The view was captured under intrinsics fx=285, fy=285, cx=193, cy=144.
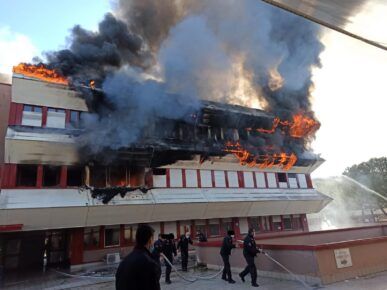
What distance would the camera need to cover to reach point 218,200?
22.2 metres

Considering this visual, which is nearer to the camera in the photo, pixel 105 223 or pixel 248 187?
pixel 105 223

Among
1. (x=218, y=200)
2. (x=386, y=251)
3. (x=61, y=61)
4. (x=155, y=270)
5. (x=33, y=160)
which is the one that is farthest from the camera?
(x=218, y=200)

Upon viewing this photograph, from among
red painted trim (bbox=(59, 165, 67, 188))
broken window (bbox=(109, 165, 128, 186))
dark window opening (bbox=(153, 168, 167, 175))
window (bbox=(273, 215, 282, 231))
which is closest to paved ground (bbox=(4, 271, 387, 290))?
red painted trim (bbox=(59, 165, 67, 188))

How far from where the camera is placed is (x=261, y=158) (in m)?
25.4

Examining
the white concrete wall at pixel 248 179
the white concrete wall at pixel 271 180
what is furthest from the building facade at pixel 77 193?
the white concrete wall at pixel 271 180

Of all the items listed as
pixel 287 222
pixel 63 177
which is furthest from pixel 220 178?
pixel 63 177

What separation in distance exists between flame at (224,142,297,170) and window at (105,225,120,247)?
10570 millimetres

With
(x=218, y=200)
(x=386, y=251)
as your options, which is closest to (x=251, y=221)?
(x=218, y=200)

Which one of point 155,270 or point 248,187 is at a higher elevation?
point 248,187

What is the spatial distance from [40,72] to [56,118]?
3.30m

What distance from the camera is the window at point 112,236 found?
19595 mm

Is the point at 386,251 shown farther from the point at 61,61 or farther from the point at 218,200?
the point at 61,61

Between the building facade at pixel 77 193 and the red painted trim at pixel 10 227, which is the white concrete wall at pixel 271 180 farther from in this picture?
the red painted trim at pixel 10 227

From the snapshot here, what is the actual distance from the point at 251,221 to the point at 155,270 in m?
23.9
